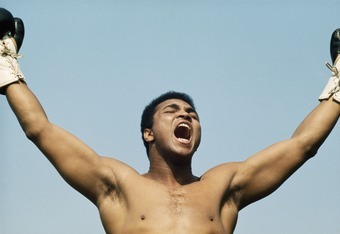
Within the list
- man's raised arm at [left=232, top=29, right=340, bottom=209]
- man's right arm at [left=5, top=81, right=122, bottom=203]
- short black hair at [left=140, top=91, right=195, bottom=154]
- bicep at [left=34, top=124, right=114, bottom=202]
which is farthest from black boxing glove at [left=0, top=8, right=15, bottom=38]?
man's raised arm at [left=232, top=29, right=340, bottom=209]

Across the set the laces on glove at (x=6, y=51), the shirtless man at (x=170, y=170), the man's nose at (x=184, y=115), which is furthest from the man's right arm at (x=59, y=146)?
the man's nose at (x=184, y=115)

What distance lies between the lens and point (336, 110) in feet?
21.5

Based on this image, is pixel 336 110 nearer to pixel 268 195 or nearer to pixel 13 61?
pixel 268 195

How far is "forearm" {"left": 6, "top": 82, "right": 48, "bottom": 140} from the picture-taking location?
5934 mm

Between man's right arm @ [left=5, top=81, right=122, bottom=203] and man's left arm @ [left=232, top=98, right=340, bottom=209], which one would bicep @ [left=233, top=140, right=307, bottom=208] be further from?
man's right arm @ [left=5, top=81, right=122, bottom=203]

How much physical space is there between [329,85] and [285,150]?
863 mm

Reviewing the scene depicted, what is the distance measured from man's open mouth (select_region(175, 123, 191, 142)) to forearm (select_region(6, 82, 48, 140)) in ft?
4.66

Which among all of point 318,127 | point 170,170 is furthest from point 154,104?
point 318,127

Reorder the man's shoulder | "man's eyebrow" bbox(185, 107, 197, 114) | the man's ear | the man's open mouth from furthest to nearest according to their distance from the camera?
the man's ear < "man's eyebrow" bbox(185, 107, 197, 114) < the man's open mouth < the man's shoulder

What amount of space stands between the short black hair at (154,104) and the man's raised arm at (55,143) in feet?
3.29

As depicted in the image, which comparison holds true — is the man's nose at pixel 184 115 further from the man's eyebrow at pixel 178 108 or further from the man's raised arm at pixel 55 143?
the man's raised arm at pixel 55 143

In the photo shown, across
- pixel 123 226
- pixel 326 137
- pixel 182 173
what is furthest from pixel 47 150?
pixel 326 137

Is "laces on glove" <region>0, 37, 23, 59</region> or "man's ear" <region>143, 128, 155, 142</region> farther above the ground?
"laces on glove" <region>0, 37, 23, 59</region>

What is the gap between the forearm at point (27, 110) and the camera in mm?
5934
